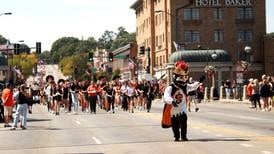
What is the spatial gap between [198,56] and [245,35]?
11741 mm

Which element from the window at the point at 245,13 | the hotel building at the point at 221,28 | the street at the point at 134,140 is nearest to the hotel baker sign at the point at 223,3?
the hotel building at the point at 221,28

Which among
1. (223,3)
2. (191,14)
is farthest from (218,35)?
(191,14)

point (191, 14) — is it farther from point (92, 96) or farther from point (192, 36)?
point (92, 96)

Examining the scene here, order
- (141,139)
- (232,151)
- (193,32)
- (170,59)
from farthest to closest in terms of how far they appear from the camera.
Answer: (193,32) < (170,59) < (141,139) < (232,151)

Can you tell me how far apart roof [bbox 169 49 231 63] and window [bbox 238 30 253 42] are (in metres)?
9.11

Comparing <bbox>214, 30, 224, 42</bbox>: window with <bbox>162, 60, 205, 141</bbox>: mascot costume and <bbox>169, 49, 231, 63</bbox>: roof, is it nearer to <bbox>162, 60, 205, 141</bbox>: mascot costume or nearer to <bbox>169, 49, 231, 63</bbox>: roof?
<bbox>169, 49, 231, 63</bbox>: roof

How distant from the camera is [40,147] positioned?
1764 cm

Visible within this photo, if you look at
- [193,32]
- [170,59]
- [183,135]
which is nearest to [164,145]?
[183,135]

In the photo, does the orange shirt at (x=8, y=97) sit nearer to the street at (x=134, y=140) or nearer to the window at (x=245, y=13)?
the street at (x=134, y=140)

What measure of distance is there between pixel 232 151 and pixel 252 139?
10.4ft

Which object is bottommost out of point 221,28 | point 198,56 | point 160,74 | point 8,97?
point 8,97

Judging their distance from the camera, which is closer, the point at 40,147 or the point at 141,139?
the point at 40,147

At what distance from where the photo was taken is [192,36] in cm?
9762

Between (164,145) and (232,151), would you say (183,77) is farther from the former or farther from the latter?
(232,151)
